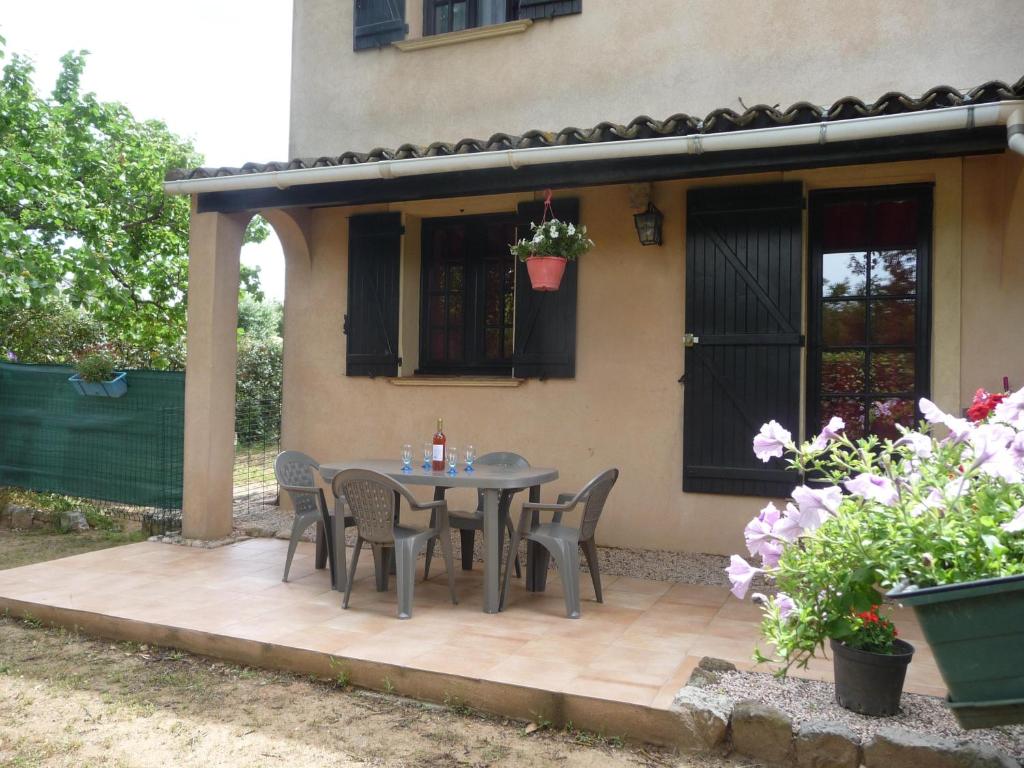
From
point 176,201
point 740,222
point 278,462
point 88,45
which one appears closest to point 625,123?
point 740,222

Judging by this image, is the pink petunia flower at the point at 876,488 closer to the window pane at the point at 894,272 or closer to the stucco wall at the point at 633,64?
the window pane at the point at 894,272

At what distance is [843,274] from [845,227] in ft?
1.10

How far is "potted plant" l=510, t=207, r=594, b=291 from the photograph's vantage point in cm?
568

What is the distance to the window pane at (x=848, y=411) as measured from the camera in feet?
19.1

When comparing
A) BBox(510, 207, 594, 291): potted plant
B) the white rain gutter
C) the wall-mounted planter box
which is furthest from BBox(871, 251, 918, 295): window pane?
the wall-mounted planter box

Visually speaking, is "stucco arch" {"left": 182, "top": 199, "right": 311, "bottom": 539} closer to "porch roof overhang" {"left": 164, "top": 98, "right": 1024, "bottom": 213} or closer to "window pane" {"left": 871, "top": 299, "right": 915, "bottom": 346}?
"porch roof overhang" {"left": 164, "top": 98, "right": 1024, "bottom": 213}

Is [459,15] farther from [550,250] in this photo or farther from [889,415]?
[889,415]

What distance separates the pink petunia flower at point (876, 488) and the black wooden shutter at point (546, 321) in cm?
407

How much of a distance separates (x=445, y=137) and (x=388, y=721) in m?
5.15

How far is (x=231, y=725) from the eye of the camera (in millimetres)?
3424

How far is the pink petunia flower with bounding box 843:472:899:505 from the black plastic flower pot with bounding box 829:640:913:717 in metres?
0.90

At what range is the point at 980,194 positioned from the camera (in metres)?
5.45

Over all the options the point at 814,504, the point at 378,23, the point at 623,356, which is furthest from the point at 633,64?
the point at 814,504

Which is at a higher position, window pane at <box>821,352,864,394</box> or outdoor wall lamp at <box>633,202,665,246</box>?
outdoor wall lamp at <box>633,202,665,246</box>
